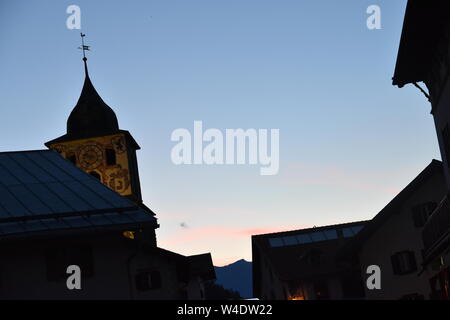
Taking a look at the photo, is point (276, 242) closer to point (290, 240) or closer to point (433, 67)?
point (290, 240)

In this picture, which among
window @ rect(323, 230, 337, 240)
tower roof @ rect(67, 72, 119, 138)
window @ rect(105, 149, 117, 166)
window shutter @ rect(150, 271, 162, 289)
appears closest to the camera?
window shutter @ rect(150, 271, 162, 289)

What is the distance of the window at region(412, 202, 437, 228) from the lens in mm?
33344

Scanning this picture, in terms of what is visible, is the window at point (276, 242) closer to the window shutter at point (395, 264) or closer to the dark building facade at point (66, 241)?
the window shutter at point (395, 264)

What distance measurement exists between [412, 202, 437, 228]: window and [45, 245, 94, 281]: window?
1645cm

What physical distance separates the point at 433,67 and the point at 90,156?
4374 cm

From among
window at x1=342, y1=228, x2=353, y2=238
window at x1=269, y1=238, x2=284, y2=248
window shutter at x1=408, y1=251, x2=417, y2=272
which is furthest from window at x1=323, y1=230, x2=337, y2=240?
window shutter at x1=408, y1=251, x2=417, y2=272

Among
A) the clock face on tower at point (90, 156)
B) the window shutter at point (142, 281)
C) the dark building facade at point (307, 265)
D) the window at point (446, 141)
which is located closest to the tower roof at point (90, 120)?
the clock face on tower at point (90, 156)

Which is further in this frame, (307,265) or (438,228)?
(307,265)

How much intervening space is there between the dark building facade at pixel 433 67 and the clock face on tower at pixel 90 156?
131 feet

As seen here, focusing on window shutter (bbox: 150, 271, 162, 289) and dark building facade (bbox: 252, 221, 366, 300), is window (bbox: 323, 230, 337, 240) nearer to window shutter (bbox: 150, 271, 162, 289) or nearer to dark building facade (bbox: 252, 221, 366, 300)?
dark building facade (bbox: 252, 221, 366, 300)

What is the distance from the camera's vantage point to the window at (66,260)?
24.2 meters

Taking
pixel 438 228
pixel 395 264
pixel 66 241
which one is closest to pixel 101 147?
pixel 395 264

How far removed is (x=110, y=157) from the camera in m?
59.4
